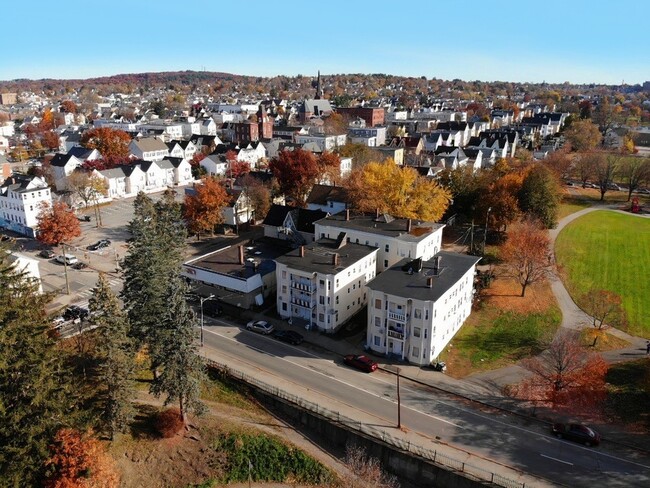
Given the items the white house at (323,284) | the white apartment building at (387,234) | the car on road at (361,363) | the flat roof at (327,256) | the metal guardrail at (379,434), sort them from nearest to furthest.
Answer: the metal guardrail at (379,434) < the car on road at (361,363) < the white house at (323,284) < the flat roof at (327,256) < the white apartment building at (387,234)

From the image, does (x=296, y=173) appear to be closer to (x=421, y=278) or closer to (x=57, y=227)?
(x=57, y=227)

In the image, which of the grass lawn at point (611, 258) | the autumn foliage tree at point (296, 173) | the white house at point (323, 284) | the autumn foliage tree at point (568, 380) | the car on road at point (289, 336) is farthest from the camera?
the autumn foliage tree at point (296, 173)

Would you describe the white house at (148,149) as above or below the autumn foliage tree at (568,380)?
above

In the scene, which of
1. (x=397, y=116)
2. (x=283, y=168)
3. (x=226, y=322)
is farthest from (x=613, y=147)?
(x=226, y=322)

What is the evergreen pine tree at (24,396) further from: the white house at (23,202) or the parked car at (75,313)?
the white house at (23,202)

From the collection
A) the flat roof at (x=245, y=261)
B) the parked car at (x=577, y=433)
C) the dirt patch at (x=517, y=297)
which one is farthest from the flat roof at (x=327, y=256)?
the parked car at (x=577, y=433)

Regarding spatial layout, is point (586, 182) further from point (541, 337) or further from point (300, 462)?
point (300, 462)
